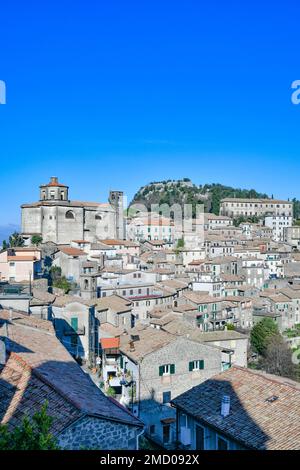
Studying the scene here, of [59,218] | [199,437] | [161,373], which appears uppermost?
[59,218]

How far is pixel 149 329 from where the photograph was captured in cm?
2586

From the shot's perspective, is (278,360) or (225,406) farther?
(278,360)

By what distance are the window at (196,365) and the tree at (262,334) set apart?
77.8ft

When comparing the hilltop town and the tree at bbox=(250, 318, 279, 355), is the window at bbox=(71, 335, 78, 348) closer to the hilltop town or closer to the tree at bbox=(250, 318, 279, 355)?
the hilltop town

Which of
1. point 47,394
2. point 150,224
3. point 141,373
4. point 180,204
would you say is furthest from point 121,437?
point 180,204

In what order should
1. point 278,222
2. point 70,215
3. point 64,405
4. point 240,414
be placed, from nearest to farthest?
point 64,405
point 240,414
point 70,215
point 278,222

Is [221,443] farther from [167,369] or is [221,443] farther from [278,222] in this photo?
[278,222]

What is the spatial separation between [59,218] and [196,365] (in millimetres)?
46678

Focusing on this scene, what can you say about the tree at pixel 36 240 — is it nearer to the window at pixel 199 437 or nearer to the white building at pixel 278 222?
the window at pixel 199 437

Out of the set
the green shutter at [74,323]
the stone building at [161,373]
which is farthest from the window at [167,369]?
the green shutter at [74,323]

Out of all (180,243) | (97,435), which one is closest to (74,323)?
(97,435)

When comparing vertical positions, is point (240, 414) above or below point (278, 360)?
above

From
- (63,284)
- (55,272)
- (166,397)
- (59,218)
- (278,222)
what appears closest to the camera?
(166,397)
